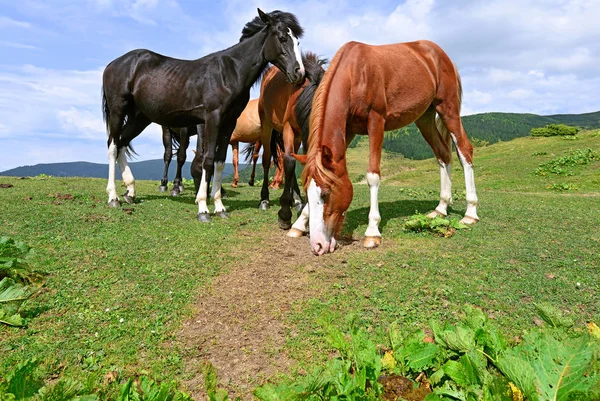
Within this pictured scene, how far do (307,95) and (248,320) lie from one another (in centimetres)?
360

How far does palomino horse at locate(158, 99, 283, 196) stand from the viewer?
33.7 ft

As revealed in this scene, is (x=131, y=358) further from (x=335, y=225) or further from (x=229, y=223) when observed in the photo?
(x=229, y=223)

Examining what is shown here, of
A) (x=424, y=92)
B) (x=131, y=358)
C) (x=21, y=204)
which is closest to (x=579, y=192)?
(x=424, y=92)

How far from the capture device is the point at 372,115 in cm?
501

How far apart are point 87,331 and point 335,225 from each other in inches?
105

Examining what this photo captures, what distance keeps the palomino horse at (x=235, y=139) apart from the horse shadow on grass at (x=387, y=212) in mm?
5079

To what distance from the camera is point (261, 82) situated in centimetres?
706

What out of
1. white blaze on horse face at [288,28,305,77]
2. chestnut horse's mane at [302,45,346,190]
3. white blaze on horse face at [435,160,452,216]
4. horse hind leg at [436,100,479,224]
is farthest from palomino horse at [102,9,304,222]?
white blaze on horse face at [435,160,452,216]

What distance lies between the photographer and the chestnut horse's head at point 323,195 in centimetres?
423

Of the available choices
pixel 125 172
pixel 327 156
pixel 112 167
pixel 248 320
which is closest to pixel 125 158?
pixel 125 172

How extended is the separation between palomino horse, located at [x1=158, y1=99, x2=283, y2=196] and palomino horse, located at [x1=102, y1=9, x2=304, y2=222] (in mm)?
3059

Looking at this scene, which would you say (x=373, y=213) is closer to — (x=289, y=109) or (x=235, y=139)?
(x=289, y=109)

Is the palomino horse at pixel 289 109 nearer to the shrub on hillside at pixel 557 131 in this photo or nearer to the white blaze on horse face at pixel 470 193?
the white blaze on horse face at pixel 470 193

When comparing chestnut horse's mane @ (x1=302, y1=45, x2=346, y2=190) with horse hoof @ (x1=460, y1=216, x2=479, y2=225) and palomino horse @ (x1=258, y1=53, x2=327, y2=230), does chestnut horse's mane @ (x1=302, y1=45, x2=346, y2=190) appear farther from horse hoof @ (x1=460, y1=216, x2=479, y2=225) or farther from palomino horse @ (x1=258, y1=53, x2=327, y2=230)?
horse hoof @ (x1=460, y1=216, x2=479, y2=225)
